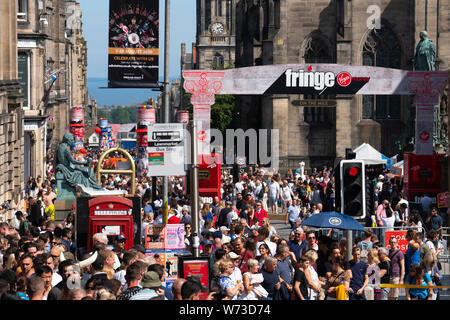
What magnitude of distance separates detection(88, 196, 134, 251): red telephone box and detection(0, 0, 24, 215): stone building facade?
11.1 meters

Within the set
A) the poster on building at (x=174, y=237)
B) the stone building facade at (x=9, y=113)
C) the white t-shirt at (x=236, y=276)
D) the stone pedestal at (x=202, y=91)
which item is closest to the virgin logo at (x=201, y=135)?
the stone pedestal at (x=202, y=91)

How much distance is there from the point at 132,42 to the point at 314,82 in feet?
29.9

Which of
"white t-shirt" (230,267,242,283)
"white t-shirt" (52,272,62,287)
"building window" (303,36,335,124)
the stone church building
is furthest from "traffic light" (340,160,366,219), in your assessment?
"building window" (303,36,335,124)

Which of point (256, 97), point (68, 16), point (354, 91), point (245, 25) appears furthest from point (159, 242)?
point (68, 16)

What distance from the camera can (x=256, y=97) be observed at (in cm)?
5831

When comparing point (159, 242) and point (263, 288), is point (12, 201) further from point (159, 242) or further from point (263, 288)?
point (263, 288)

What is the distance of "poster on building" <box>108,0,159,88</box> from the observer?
19.7m

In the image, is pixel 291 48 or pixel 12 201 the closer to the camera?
pixel 12 201

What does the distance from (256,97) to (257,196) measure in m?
26.8

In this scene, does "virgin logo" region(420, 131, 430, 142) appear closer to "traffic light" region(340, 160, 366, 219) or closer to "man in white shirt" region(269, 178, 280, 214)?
"man in white shirt" region(269, 178, 280, 214)

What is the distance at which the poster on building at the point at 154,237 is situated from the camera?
1670cm

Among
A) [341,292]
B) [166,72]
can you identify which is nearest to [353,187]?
[341,292]

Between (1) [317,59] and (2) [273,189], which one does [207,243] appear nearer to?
(2) [273,189]

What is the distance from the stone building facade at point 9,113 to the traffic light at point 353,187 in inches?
593
